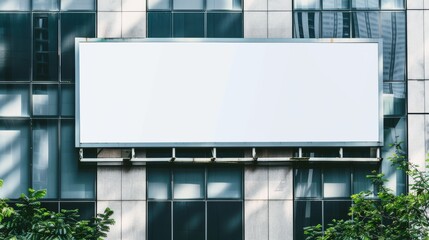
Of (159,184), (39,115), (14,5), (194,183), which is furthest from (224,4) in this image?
(39,115)

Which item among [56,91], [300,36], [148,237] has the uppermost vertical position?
[300,36]

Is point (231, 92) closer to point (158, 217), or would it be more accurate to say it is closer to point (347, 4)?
point (158, 217)

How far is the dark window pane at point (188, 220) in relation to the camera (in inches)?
914

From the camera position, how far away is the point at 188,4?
23.6 m

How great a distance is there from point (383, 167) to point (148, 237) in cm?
874

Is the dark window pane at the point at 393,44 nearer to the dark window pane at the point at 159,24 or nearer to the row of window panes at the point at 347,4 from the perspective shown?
the row of window panes at the point at 347,4

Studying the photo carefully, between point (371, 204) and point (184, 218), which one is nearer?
point (371, 204)

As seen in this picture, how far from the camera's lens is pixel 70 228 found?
18.9 m

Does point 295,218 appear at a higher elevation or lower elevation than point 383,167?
lower

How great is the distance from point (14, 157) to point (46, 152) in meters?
1.14

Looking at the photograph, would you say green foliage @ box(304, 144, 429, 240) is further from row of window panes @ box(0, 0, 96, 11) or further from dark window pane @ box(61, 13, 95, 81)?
row of window panes @ box(0, 0, 96, 11)

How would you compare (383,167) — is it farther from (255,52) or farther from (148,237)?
(148,237)

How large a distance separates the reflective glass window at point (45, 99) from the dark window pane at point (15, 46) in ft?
1.98

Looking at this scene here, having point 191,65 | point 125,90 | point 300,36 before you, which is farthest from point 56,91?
point 300,36
